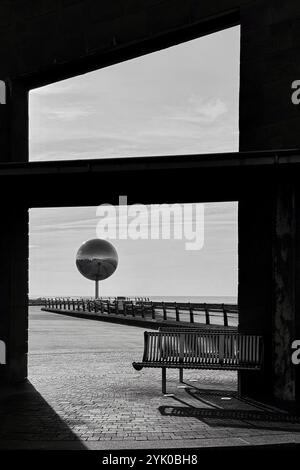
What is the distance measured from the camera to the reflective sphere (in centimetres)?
9538

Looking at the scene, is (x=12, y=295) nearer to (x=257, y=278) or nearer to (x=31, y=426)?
(x=31, y=426)

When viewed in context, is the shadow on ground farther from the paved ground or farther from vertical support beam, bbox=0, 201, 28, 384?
vertical support beam, bbox=0, 201, 28, 384

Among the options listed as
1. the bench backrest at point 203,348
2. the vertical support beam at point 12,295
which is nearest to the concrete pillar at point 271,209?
the bench backrest at point 203,348

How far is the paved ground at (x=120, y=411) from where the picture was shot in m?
8.56

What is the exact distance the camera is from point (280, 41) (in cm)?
1195

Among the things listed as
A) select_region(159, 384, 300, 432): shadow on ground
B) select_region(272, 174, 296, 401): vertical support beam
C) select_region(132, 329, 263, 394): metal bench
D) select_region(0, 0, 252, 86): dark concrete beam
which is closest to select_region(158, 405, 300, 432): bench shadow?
select_region(159, 384, 300, 432): shadow on ground

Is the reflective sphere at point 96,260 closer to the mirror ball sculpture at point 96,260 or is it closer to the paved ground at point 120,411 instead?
the mirror ball sculpture at point 96,260

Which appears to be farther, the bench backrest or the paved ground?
the bench backrest

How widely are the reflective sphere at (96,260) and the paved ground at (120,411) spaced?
7785 centimetres

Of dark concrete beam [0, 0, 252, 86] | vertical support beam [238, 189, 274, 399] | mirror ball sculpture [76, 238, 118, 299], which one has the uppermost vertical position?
dark concrete beam [0, 0, 252, 86]

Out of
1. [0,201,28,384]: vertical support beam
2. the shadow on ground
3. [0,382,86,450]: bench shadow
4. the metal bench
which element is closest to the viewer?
[0,382,86,450]: bench shadow

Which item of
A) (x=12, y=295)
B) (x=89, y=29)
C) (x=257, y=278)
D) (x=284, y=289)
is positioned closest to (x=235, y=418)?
(x=284, y=289)

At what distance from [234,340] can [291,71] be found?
5.02 metres

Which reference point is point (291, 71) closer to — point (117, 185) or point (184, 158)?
point (184, 158)
